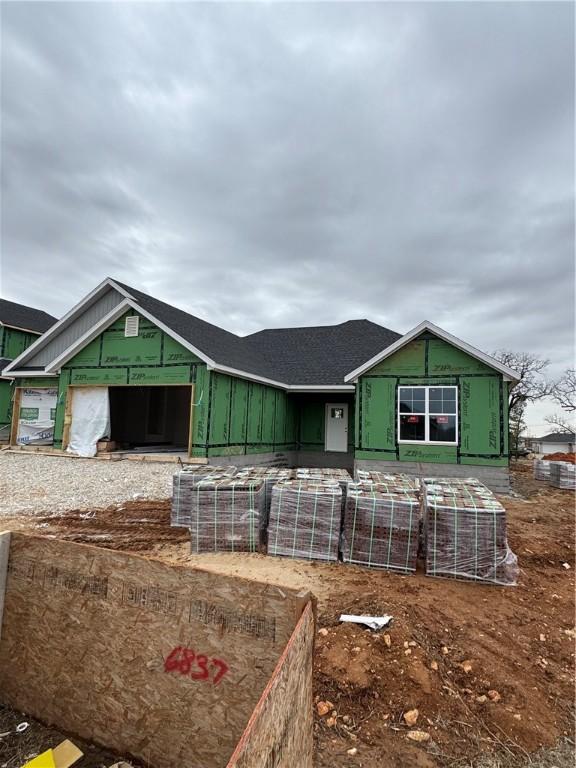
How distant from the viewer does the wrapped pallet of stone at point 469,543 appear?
520 cm

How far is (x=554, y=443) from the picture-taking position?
48.5 metres

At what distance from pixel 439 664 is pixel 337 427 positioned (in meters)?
15.0

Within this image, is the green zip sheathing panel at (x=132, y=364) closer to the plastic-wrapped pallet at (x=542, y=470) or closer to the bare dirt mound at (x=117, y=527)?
the bare dirt mound at (x=117, y=527)

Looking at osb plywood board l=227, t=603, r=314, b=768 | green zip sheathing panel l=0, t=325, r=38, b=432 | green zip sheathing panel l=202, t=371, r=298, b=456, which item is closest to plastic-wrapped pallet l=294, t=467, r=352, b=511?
osb plywood board l=227, t=603, r=314, b=768

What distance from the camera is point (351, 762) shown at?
2.49 meters

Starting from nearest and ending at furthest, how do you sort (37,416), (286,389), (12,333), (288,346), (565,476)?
(565,476), (37,416), (286,389), (288,346), (12,333)

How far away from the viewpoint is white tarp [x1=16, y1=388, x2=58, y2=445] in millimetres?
16797

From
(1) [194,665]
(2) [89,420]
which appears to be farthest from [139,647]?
(2) [89,420]

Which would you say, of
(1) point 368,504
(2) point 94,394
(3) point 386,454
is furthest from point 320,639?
(2) point 94,394

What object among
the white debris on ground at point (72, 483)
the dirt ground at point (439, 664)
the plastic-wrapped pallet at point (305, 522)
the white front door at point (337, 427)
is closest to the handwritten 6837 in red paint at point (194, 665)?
the dirt ground at point (439, 664)

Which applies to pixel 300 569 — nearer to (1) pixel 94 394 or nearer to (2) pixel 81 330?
(1) pixel 94 394

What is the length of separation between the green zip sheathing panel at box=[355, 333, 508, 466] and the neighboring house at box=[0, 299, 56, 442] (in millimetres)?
17632

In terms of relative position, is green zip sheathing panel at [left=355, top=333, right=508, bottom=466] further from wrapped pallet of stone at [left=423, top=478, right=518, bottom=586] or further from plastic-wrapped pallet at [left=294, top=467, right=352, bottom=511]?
wrapped pallet of stone at [left=423, top=478, right=518, bottom=586]

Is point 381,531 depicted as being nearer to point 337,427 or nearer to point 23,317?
point 337,427
